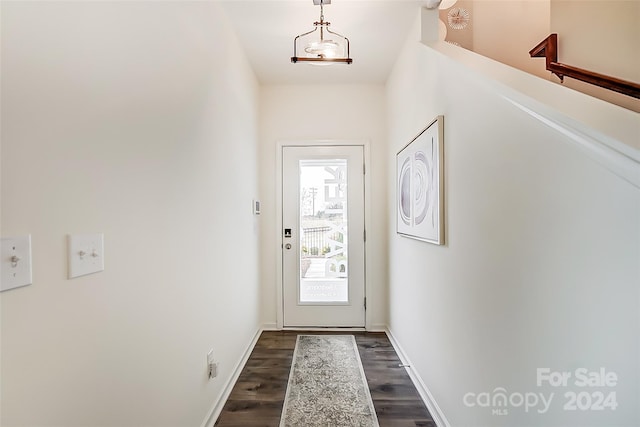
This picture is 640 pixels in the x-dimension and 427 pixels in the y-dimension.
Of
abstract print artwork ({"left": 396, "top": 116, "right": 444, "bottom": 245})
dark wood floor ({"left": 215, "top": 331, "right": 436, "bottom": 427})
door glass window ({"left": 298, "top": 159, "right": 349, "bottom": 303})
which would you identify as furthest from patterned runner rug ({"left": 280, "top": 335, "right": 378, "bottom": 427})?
abstract print artwork ({"left": 396, "top": 116, "right": 444, "bottom": 245})

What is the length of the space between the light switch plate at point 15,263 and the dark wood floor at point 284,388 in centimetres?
162

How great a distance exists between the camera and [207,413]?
1815 mm

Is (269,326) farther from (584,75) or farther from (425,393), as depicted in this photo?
(584,75)

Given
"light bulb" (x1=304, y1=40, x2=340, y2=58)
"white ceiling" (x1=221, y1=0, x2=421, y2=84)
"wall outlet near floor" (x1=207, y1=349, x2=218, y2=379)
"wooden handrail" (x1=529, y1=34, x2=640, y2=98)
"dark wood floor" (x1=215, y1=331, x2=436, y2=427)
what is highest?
"white ceiling" (x1=221, y1=0, x2=421, y2=84)

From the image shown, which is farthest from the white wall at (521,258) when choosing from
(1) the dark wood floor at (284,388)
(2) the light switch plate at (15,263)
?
(2) the light switch plate at (15,263)

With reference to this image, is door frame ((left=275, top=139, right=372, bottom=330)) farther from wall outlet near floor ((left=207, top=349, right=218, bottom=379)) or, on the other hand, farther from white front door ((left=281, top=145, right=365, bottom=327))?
wall outlet near floor ((left=207, top=349, right=218, bottom=379))

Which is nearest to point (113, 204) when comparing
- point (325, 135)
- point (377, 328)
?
point (325, 135)

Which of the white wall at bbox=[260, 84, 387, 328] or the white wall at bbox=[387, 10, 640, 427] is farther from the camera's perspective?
the white wall at bbox=[260, 84, 387, 328]

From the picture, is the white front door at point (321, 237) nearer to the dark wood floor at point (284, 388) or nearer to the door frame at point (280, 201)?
the door frame at point (280, 201)

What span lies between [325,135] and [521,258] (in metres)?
2.63

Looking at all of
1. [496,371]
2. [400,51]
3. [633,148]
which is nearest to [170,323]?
[496,371]

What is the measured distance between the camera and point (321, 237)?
344 cm

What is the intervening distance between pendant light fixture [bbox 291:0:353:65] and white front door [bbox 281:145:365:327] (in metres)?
1.04

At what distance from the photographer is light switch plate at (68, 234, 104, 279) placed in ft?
2.75
